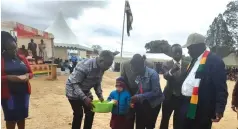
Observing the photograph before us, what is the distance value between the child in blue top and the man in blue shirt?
6.1 inches

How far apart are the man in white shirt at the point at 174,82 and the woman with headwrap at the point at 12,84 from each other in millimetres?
2069

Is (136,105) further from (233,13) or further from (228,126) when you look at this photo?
(233,13)

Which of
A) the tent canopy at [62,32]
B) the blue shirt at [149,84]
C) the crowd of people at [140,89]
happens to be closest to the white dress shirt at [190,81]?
the crowd of people at [140,89]

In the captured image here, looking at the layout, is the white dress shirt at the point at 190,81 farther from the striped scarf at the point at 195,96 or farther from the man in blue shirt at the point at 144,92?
A: the man in blue shirt at the point at 144,92

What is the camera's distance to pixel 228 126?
6430mm

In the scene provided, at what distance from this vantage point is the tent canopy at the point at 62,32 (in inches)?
874

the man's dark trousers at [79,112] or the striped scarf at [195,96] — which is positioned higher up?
the striped scarf at [195,96]

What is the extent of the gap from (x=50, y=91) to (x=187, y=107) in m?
7.85

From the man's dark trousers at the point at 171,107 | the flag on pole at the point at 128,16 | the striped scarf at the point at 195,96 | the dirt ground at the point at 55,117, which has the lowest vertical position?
the dirt ground at the point at 55,117

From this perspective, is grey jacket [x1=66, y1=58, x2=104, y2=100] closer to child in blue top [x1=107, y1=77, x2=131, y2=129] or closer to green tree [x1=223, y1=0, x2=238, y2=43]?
child in blue top [x1=107, y1=77, x2=131, y2=129]

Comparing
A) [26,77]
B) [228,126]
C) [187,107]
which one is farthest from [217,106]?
[228,126]

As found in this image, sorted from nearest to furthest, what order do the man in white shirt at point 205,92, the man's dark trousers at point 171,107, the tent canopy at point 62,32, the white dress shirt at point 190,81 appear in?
the man in white shirt at point 205,92 < the white dress shirt at point 190,81 < the man's dark trousers at point 171,107 < the tent canopy at point 62,32

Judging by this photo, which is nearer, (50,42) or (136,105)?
(136,105)

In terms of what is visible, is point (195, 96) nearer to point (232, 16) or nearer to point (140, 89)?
point (140, 89)
